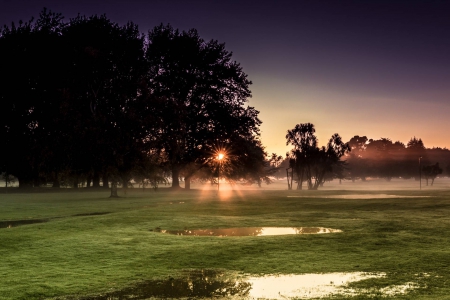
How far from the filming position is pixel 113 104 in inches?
2093

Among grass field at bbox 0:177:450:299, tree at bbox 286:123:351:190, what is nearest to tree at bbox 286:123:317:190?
tree at bbox 286:123:351:190

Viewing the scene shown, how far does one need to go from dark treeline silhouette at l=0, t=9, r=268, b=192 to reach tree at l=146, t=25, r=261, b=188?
0.50ft

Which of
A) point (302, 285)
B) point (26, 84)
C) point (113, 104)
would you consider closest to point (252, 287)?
point (302, 285)

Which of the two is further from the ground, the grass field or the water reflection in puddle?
the grass field

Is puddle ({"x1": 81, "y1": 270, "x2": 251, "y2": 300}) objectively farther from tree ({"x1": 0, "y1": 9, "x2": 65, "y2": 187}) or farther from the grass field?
tree ({"x1": 0, "y1": 9, "x2": 65, "y2": 187})

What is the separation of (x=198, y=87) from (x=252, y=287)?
60602mm

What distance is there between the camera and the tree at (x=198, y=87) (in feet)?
226

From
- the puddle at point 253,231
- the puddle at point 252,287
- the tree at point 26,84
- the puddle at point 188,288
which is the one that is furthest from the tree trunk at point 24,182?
the puddle at point 252,287

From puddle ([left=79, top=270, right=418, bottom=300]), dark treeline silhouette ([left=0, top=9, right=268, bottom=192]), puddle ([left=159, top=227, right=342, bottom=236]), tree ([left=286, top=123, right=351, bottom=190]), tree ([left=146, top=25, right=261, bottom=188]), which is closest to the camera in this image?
puddle ([left=79, top=270, right=418, bottom=300])

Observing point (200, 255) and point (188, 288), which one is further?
point (200, 255)

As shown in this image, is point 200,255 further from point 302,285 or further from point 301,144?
point 301,144

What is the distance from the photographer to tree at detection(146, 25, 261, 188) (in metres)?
68.9

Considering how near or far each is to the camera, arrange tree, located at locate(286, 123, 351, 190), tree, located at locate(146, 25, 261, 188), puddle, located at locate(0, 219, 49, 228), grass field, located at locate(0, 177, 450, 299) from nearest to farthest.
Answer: grass field, located at locate(0, 177, 450, 299) < puddle, located at locate(0, 219, 49, 228) < tree, located at locate(146, 25, 261, 188) < tree, located at locate(286, 123, 351, 190)

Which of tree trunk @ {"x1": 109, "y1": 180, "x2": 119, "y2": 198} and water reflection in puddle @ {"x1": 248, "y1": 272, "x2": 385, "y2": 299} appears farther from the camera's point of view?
tree trunk @ {"x1": 109, "y1": 180, "x2": 119, "y2": 198}
